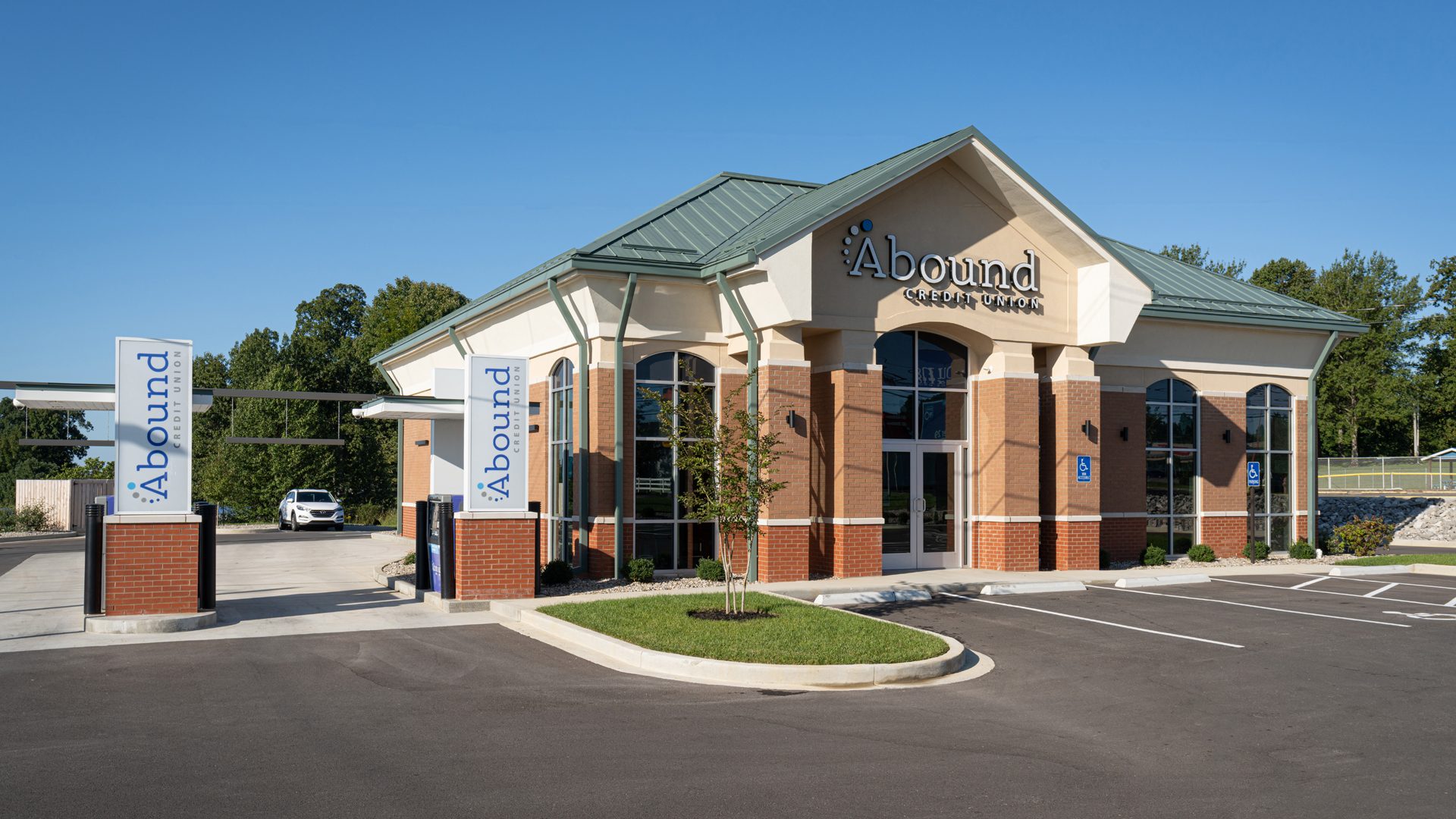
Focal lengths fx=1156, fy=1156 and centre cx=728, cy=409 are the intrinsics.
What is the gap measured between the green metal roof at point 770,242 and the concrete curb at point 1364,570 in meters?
5.37

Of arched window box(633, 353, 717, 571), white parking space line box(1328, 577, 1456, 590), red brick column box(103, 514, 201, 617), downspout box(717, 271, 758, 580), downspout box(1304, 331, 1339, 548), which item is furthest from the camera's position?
downspout box(1304, 331, 1339, 548)

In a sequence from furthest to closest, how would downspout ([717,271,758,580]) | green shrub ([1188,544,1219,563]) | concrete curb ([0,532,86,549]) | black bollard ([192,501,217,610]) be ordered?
concrete curb ([0,532,86,549])
green shrub ([1188,544,1219,563])
downspout ([717,271,758,580])
black bollard ([192,501,217,610])

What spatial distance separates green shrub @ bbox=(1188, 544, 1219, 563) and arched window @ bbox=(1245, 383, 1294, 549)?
2.19 metres

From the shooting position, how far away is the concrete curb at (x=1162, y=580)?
1933 centimetres

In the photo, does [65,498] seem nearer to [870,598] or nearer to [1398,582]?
[870,598]

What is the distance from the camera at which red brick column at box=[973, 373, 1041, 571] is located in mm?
20672

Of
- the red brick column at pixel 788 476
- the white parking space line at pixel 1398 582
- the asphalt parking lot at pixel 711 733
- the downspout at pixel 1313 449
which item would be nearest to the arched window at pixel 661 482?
the red brick column at pixel 788 476

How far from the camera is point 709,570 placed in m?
18.7

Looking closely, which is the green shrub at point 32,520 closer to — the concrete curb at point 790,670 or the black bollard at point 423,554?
the black bollard at point 423,554

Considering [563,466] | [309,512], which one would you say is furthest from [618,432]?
[309,512]

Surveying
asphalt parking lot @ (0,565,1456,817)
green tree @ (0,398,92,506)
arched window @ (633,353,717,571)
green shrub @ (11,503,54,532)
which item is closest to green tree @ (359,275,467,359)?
green tree @ (0,398,92,506)

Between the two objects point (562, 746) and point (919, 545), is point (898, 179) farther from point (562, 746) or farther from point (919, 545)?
point (562, 746)

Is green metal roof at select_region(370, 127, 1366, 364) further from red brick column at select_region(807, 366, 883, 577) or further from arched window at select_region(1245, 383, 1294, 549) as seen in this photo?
red brick column at select_region(807, 366, 883, 577)

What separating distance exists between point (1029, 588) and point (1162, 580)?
3.00 m
